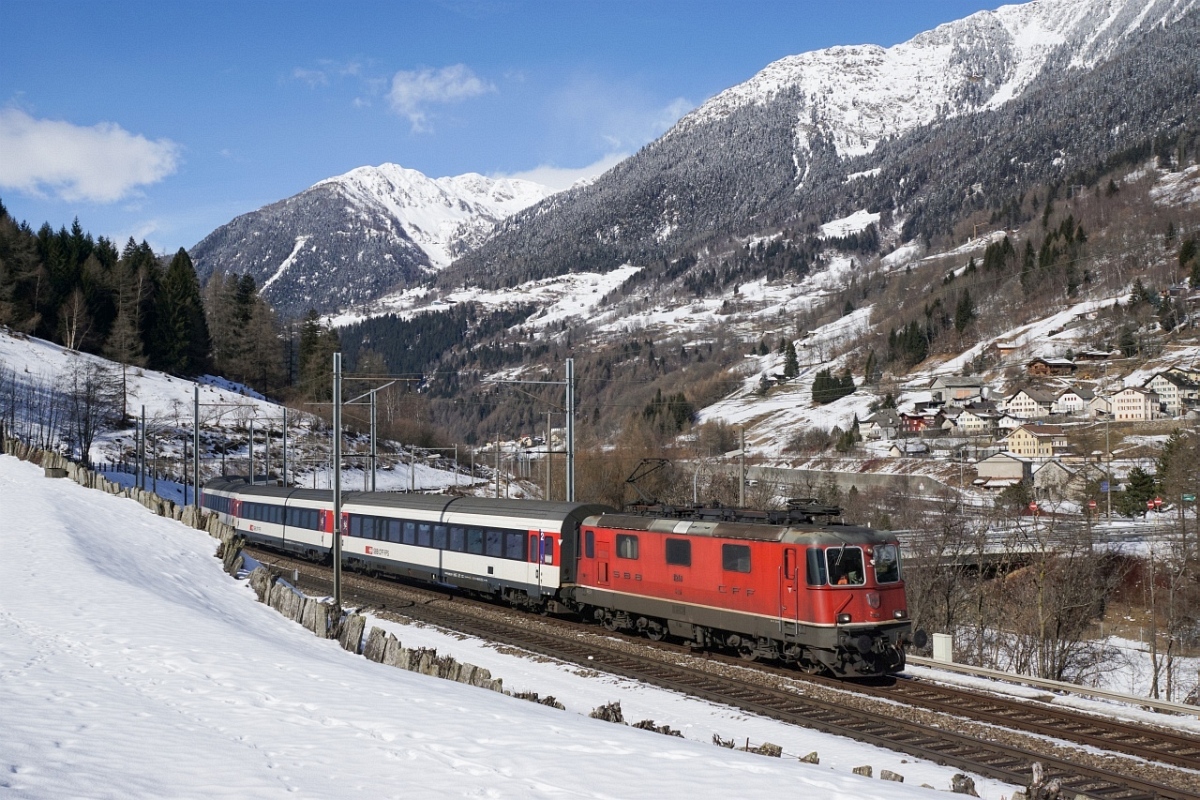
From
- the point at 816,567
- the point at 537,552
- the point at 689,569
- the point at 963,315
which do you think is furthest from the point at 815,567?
the point at 963,315

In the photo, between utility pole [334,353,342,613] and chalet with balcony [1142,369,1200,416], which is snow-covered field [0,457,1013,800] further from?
chalet with balcony [1142,369,1200,416]

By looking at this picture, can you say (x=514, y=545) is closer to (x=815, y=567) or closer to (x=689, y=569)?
(x=689, y=569)

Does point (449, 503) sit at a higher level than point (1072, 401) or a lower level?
lower

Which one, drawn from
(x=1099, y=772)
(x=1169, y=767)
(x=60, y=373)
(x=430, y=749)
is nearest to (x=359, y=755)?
(x=430, y=749)

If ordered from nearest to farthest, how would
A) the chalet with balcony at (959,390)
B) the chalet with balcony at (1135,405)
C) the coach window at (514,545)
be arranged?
the coach window at (514,545) < the chalet with balcony at (1135,405) < the chalet with balcony at (959,390)

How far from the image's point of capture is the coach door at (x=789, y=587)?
849 inches

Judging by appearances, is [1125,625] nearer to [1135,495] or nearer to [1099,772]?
[1135,495]

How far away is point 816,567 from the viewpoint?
70.0ft

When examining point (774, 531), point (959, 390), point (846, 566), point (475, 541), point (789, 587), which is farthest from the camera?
point (959, 390)

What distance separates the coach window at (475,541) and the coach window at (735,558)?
1177 cm

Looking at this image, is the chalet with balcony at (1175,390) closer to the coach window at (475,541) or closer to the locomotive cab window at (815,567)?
the coach window at (475,541)

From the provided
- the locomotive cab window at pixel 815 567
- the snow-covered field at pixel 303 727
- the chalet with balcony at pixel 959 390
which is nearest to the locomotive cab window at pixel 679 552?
the locomotive cab window at pixel 815 567

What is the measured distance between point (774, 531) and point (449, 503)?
16.5 m

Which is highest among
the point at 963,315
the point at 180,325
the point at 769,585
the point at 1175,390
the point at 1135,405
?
the point at 963,315
